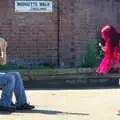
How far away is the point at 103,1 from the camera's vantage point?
1562 centimetres

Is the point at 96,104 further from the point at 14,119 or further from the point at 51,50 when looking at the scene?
the point at 51,50

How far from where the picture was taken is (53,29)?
50.7 ft

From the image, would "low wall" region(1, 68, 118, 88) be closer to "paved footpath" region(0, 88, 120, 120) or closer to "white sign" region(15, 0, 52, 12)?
"paved footpath" region(0, 88, 120, 120)

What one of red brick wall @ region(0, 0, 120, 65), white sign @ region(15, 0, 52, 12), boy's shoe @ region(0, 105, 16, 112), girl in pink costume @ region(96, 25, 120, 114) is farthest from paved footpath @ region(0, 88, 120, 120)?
white sign @ region(15, 0, 52, 12)

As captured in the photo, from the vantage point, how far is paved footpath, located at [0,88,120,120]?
879 centimetres

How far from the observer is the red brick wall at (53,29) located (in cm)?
1529

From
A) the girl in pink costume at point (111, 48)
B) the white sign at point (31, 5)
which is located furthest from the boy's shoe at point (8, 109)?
the white sign at point (31, 5)

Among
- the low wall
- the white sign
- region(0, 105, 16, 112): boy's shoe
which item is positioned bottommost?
the low wall

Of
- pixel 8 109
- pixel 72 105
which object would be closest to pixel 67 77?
pixel 72 105

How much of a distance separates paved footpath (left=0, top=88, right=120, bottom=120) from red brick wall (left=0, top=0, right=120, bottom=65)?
270 cm

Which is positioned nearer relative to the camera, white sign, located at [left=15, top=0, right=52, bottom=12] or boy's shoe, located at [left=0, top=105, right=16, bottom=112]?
boy's shoe, located at [left=0, top=105, right=16, bottom=112]

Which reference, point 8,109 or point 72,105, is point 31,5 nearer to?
point 72,105

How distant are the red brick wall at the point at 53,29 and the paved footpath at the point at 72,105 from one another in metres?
2.70

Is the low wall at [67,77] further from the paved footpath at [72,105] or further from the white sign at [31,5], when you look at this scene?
the white sign at [31,5]
